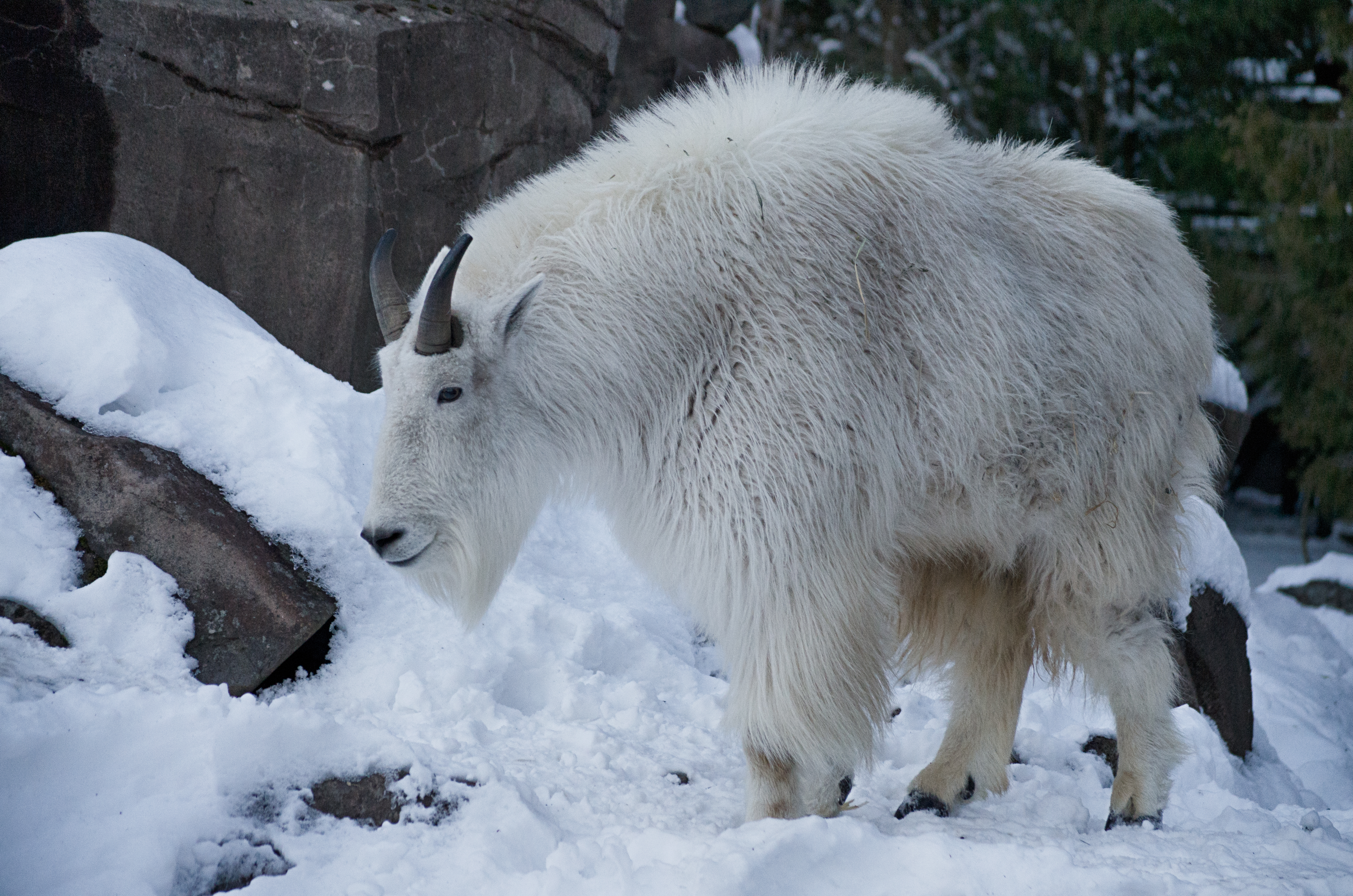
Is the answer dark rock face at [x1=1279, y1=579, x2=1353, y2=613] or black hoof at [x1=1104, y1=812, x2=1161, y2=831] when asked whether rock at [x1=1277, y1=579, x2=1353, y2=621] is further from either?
black hoof at [x1=1104, y1=812, x2=1161, y2=831]

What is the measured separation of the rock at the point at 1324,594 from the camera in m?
7.35

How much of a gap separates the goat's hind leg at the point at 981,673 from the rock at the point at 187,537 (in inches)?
76.7

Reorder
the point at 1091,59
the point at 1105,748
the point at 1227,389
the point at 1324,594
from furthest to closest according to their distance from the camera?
1. the point at 1091,59
2. the point at 1324,594
3. the point at 1227,389
4. the point at 1105,748

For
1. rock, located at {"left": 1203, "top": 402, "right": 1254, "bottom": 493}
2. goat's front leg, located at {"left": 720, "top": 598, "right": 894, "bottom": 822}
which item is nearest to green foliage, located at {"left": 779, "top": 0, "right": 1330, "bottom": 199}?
rock, located at {"left": 1203, "top": 402, "right": 1254, "bottom": 493}

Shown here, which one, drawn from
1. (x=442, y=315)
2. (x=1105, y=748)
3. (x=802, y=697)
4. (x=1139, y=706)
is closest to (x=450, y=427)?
(x=442, y=315)

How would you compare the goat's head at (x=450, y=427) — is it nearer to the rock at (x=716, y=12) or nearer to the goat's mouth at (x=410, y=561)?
the goat's mouth at (x=410, y=561)

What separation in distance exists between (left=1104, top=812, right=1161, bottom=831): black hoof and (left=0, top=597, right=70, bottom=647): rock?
3.01 meters

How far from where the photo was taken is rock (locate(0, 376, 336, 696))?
3191mm

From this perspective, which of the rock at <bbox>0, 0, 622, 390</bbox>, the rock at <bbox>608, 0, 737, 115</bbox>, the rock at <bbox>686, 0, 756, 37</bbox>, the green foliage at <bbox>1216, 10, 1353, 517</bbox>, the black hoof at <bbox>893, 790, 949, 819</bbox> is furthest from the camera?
the rock at <bbox>686, 0, 756, 37</bbox>

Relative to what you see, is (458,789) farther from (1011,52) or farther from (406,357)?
(1011,52)

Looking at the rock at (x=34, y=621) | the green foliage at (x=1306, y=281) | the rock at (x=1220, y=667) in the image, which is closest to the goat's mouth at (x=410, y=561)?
the rock at (x=34, y=621)

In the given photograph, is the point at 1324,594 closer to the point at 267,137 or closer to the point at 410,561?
the point at 410,561

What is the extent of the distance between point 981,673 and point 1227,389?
3175 millimetres

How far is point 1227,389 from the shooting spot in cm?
580
